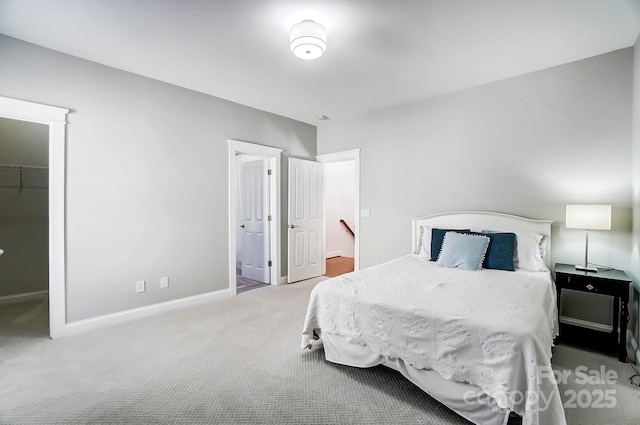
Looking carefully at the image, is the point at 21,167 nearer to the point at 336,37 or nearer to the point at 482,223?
the point at 336,37

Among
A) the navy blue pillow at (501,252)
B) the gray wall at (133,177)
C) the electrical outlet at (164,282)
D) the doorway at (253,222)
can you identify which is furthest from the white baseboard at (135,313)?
the navy blue pillow at (501,252)

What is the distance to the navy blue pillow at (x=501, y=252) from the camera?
2896mm

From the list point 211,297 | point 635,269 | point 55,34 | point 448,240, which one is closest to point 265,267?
point 211,297

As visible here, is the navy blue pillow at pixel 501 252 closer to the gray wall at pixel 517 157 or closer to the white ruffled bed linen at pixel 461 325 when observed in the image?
the white ruffled bed linen at pixel 461 325

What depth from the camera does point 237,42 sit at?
2.57 metres

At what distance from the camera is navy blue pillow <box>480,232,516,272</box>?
2.90 metres

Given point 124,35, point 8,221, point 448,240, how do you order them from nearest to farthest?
1. point 124,35
2. point 448,240
3. point 8,221

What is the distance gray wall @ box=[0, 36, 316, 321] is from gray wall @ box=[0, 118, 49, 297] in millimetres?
1665

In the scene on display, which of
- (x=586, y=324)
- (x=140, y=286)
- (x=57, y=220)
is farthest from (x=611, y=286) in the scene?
(x=57, y=220)

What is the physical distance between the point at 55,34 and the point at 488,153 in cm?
437

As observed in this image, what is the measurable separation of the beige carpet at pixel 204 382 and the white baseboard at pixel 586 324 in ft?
1.53

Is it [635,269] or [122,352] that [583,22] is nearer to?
[635,269]

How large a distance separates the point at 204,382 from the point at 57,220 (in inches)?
82.5

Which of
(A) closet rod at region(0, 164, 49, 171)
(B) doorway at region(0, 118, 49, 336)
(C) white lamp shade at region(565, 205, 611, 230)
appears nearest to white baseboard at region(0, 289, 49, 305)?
(B) doorway at region(0, 118, 49, 336)
